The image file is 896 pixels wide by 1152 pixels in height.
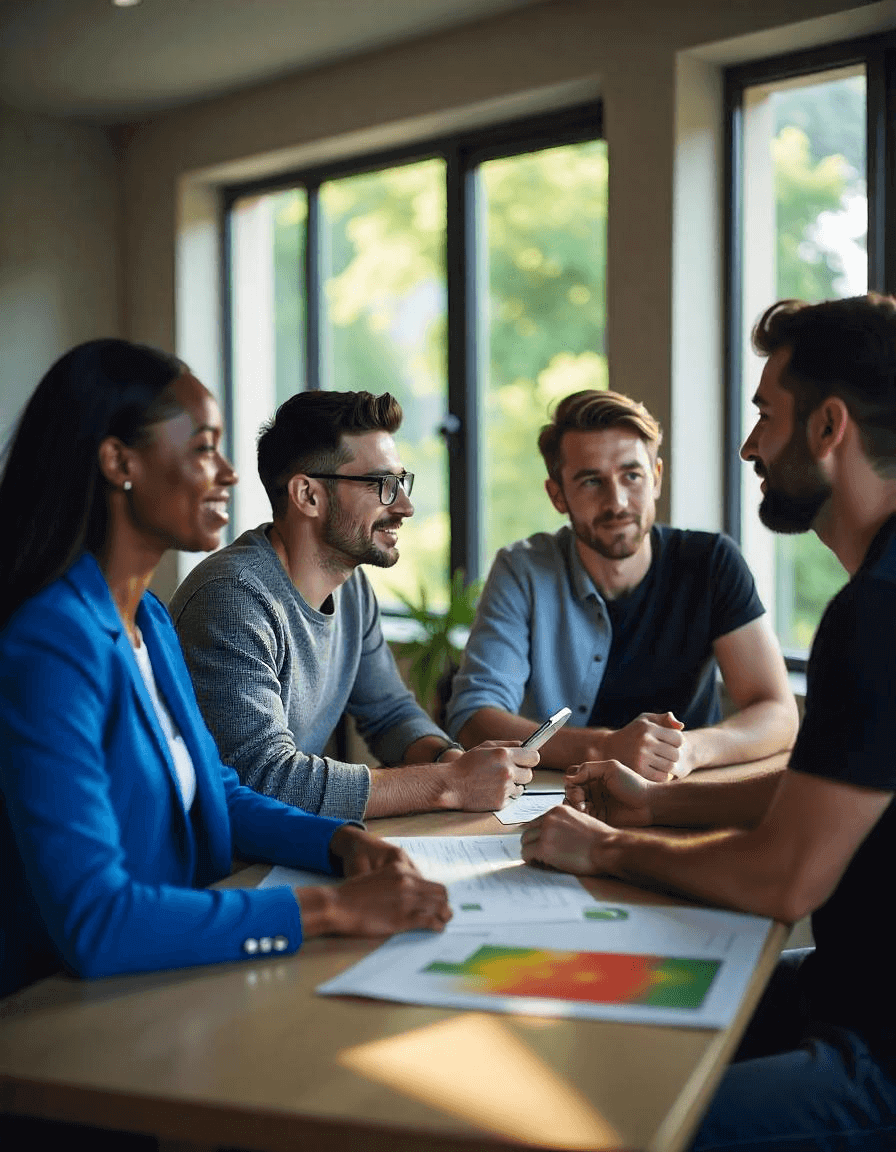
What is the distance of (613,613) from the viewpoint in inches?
106

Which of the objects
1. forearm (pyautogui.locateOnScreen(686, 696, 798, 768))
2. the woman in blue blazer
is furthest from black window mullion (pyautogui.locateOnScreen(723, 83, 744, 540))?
the woman in blue blazer

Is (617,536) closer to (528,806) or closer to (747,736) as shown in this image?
(747,736)

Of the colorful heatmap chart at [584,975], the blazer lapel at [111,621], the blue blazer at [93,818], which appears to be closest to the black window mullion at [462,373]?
the blue blazer at [93,818]

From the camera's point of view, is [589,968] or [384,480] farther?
[384,480]

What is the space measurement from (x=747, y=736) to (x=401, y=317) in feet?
14.0

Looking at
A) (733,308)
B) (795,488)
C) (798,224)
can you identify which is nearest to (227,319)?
(733,308)

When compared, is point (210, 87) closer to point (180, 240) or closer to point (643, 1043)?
point (180, 240)

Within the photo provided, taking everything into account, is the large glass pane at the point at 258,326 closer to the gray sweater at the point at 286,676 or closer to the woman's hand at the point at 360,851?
the gray sweater at the point at 286,676

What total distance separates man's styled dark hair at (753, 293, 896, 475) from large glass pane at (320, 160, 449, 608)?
2.78 m

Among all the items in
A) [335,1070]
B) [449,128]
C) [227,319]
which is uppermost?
[449,128]

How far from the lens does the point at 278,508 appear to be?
241cm

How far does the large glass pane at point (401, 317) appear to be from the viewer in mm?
4934

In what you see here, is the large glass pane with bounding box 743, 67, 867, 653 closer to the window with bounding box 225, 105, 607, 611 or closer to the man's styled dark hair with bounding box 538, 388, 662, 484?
the window with bounding box 225, 105, 607, 611

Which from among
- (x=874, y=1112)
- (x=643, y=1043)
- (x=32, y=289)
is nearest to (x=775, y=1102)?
(x=874, y=1112)
